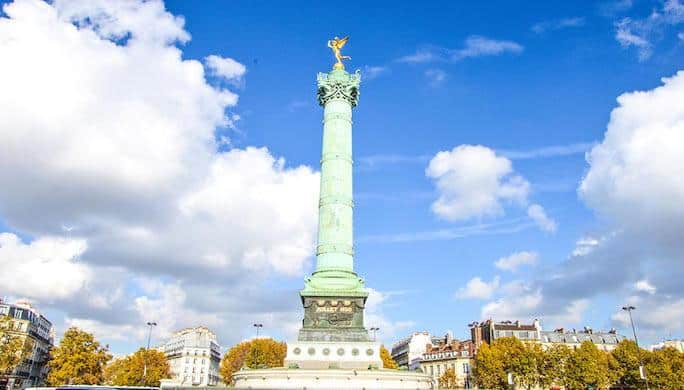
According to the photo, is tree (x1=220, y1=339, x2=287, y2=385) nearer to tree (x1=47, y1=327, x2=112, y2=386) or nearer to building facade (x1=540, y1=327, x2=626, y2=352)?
tree (x1=47, y1=327, x2=112, y2=386)

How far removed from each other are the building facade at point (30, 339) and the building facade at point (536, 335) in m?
69.6

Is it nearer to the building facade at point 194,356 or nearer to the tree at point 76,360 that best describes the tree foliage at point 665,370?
the tree at point 76,360

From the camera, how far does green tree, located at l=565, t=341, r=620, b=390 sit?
66.9 metres

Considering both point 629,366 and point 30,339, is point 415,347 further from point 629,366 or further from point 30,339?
point 30,339

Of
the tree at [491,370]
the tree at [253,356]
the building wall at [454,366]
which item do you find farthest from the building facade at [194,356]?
the tree at [491,370]

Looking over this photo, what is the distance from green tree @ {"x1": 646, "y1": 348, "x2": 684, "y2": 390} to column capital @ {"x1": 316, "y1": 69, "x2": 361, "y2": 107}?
5127cm

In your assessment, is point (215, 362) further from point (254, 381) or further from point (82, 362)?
point (254, 381)

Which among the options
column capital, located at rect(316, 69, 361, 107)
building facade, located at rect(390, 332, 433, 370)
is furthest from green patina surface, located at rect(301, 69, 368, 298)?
building facade, located at rect(390, 332, 433, 370)

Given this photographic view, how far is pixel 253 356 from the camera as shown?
82750 mm

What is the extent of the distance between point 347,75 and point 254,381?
28231 mm

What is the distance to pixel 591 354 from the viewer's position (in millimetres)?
69250

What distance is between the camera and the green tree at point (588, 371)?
220 feet

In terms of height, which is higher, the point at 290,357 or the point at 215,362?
the point at 215,362

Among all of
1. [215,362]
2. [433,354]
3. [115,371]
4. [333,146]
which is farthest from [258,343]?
[215,362]
